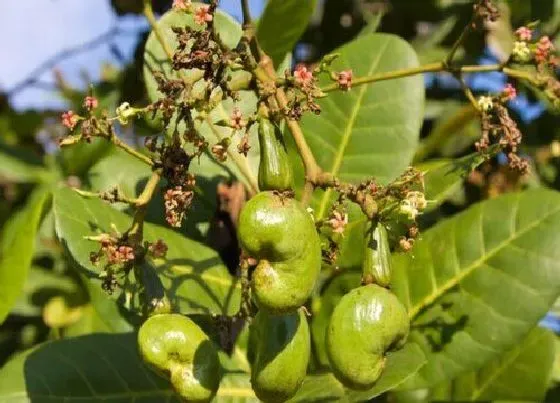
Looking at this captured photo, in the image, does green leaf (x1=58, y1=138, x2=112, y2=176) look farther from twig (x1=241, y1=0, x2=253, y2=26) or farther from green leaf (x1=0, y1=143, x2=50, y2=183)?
twig (x1=241, y1=0, x2=253, y2=26)

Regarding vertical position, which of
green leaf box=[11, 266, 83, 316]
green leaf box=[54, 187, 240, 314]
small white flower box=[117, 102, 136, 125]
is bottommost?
green leaf box=[11, 266, 83, 316]

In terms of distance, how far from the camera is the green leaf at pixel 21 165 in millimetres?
2963

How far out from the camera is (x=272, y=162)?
128 centimetres

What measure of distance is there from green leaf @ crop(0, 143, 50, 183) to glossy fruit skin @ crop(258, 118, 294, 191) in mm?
1789

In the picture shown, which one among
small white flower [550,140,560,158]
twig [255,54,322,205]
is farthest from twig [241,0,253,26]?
small white flower [550,140,560,158]

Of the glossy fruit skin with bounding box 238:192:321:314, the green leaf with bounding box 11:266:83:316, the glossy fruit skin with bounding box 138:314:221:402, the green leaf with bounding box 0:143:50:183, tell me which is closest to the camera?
the glossy fruit skin with bounding box 238:192:321:314

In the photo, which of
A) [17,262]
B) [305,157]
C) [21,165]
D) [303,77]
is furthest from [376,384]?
[21,165]

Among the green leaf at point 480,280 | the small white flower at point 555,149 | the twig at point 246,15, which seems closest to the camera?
the twig at point 246,15

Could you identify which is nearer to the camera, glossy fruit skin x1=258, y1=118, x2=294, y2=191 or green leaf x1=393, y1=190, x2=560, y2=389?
glossy fruit skin x1=258, y1=118, x2=294, y2=191

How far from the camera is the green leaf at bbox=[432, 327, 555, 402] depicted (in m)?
2.06

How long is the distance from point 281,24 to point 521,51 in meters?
0.50

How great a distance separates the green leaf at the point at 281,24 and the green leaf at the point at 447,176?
0.41 metres

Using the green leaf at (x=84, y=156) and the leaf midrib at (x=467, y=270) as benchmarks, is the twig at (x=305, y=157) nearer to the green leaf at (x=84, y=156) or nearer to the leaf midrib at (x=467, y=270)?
the leaf midrib at (x=467, y=270)

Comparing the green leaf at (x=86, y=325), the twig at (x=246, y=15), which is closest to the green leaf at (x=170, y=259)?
the twig at (x=246, y=15)
